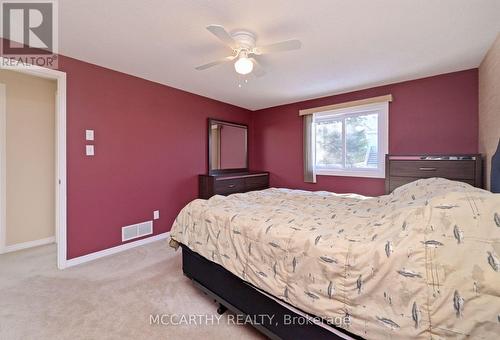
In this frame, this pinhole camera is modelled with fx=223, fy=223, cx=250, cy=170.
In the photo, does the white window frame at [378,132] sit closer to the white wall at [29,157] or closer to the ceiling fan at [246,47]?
the ceiling fan at [246,47]

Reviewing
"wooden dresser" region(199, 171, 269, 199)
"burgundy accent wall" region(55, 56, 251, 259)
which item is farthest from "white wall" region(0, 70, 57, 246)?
"wooden dresser" region(199, 171, 269, 199)

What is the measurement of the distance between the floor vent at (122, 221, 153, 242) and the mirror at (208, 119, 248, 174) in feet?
4.58

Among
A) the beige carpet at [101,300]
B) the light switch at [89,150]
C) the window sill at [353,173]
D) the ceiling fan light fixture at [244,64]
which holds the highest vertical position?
the ceiling fan light fixture at [244,64]

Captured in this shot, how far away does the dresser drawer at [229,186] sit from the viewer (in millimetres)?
3881

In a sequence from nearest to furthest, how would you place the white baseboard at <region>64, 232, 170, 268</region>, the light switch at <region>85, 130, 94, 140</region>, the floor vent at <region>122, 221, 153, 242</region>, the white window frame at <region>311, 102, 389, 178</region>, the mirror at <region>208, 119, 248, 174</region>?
1. the white baseboard at <region>64, 232, 170, 268</region>
2. the light switch at <region>85, 130, 94, 140</region>
3. the floor vent at <region>122, 221, 153, 242</region>
4. the white window frame at <region>311, 102, 389, 178</region>
5. the mirror at <region>208, 119, 248, 174</region>

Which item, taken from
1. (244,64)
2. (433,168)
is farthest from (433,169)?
(244,64)

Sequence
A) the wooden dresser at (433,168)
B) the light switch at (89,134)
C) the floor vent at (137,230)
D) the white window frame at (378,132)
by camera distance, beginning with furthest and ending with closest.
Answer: the white window frame at (378,132), the floor vent at (137,230), the light switch at (89,134), the wooden dresser at (433,168)

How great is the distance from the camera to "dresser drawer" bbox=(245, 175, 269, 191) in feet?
14.6

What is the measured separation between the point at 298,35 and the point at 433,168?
2185 millimetres

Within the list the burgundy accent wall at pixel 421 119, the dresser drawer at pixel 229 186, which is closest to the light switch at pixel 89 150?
the dresser drawer at pixel 229 186

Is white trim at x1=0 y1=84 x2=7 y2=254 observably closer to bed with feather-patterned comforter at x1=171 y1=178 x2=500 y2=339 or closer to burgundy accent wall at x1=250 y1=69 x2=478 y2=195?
bed with feather-patterned comforter at x1=171 y1=178 x2=500 y2=339

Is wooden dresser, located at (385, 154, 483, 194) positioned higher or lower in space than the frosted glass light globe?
lower

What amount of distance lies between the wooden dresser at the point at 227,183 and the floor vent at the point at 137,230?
1014 mm

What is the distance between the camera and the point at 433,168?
8.63 ft
